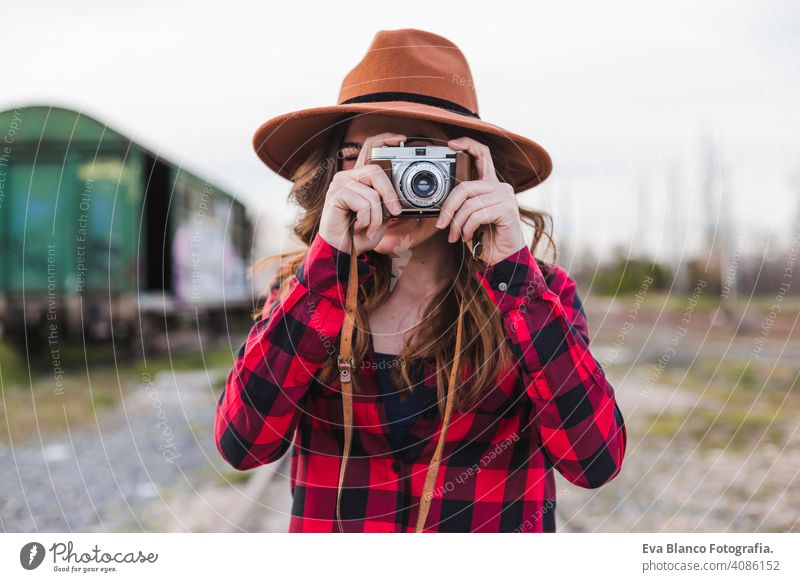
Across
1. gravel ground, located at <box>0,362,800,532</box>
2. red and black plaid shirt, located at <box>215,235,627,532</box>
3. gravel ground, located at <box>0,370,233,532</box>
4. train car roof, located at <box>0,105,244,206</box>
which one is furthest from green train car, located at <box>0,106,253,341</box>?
red and black plaid shirt, located at <box>215,235,627,532</box>

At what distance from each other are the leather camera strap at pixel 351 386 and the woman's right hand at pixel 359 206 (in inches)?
1.1

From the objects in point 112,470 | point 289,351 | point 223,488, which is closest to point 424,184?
point 289,351

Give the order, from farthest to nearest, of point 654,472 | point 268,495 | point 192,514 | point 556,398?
point 654,472 → point 268,495 → point 192,514 → point 556,398

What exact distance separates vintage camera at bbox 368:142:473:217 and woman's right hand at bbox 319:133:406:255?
0.02 meters

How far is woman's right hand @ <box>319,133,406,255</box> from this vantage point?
1.26 metres

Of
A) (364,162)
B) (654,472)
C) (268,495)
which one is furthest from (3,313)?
(364,162)

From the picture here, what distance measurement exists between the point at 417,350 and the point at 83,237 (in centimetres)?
755

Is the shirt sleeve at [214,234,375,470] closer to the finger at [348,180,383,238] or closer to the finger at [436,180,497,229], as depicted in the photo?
the finger at [348,180,383,238]

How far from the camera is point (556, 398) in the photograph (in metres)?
1.22

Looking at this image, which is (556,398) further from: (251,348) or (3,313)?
(3,313)

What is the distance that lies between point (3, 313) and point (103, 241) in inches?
53.2

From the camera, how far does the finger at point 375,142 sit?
1348 mm

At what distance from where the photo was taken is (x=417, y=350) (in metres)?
1.37

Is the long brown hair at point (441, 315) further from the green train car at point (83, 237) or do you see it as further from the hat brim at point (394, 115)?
the green train car at point (83, 237)
